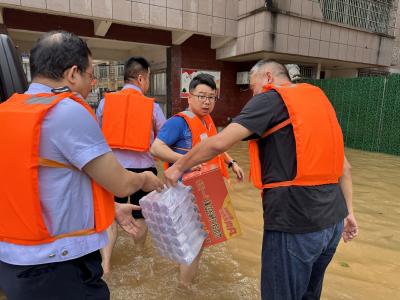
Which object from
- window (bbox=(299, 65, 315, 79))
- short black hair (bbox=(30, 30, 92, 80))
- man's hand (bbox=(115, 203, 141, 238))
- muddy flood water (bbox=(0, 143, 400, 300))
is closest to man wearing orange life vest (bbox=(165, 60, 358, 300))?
man's hand (bbox=(115, 203, 141, 238))

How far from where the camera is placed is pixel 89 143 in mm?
1269

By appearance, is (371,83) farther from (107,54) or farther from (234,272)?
(107,54)

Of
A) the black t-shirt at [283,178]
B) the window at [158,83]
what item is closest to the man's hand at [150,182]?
the black t-shirt at [283,178]

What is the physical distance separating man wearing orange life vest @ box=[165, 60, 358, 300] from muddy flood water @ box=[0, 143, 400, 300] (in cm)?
117

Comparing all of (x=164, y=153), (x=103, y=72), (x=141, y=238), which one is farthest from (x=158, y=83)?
(x=103, y=72)

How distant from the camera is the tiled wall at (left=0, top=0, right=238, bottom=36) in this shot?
25.6 ft

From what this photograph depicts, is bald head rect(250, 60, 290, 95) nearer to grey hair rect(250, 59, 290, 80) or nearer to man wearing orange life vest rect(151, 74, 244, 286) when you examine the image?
grey hair rect(250, 59, 290, 80)

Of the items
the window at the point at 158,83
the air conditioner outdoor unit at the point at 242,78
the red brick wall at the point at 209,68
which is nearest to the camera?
A: the red brick wall at the point at 209,68

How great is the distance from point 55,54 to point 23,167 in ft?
1.59

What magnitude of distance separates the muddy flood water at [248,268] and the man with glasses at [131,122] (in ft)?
1.21

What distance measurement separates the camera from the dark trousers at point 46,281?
131 centimetres

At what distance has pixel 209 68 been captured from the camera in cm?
1153

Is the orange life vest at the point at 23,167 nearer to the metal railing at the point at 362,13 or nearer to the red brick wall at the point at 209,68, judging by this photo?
the red brick wall at the point at 209,68

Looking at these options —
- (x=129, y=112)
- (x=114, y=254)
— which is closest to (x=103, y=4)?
(x=129, y=112)
